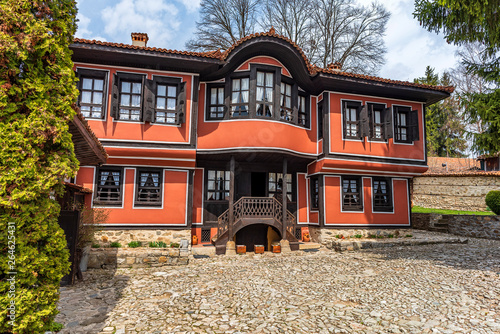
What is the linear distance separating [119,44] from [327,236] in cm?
1022

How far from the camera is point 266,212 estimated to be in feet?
33.9

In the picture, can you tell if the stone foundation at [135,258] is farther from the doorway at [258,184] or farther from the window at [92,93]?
the doorway at [258,184]

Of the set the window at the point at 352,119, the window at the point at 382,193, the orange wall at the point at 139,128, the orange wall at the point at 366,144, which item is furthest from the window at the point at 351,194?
the orange wall at the point at 139,128

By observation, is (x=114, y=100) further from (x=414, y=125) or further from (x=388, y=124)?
(x=414, y=125)

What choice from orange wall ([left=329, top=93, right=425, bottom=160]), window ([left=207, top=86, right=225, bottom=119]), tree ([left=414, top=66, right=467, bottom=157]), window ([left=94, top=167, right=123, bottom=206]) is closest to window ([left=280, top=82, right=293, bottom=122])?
orange wall ([left=329, top=93, right=425, bottom=160])

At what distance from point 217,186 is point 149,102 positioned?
4.20m

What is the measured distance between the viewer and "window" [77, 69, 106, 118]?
31.8ft

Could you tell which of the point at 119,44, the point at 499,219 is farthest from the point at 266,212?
the point at 499,219

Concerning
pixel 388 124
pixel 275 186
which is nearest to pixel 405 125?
pixel 388 124

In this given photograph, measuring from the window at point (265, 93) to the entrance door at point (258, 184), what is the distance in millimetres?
3266

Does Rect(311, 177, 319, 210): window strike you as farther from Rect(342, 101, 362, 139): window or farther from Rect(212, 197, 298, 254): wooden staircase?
Rect(342, 101, 362, 139): window

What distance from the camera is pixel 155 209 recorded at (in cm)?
996

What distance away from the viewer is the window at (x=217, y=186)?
38.2 ft

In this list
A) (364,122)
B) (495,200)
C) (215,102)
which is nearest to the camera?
(215,102)
